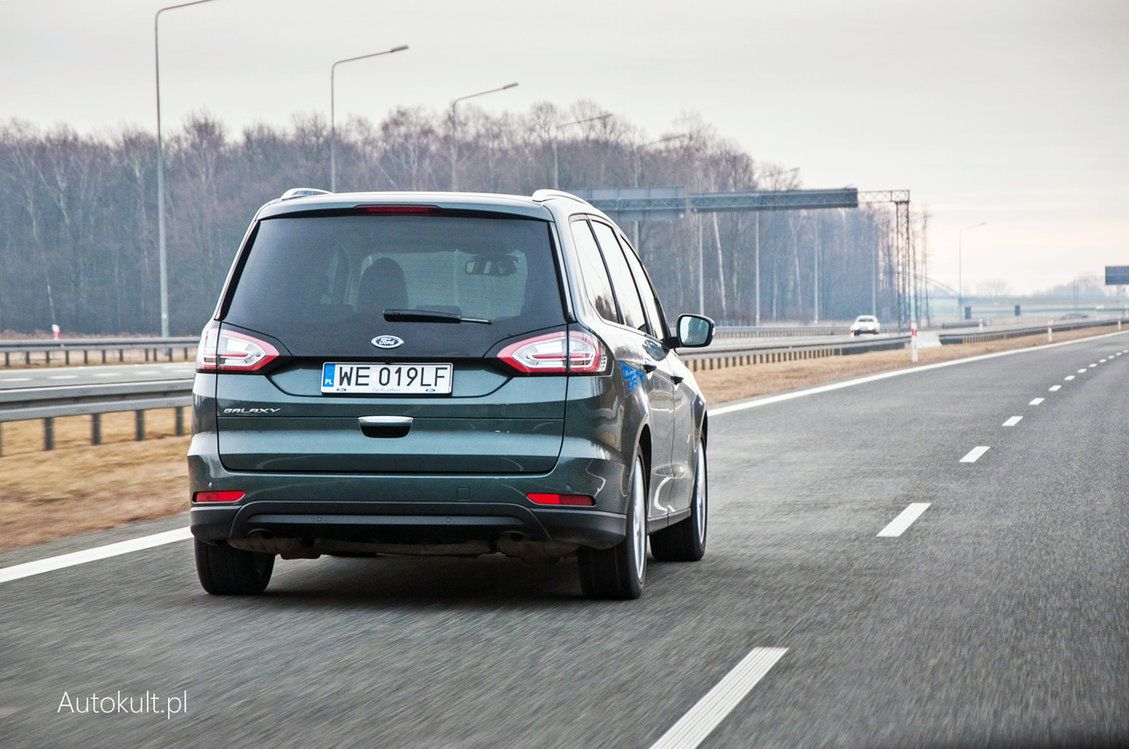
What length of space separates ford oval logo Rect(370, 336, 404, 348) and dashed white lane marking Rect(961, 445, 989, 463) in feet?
31.3

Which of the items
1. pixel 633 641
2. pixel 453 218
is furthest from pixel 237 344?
pixel 633 641

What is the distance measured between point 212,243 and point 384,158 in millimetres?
14851

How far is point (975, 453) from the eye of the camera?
52.1 feet

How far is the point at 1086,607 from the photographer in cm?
705

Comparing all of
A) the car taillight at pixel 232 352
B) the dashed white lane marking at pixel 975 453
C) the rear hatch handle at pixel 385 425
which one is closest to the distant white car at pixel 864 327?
the dashed white lane marking at pixel 975 453

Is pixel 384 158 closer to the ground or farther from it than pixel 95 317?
farther from it

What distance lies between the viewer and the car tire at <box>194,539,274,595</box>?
7230 mm

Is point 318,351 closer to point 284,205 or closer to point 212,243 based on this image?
A: point 284,205

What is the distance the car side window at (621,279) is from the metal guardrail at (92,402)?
28.8 feet

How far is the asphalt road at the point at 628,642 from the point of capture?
488 cm

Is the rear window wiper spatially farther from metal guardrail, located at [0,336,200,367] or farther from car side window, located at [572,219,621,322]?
metal guardrail, located at [0,336,200,367]

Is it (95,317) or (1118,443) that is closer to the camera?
(1118,443)

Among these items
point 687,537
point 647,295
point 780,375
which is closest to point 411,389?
point 647,295

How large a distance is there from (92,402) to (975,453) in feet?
29.5
